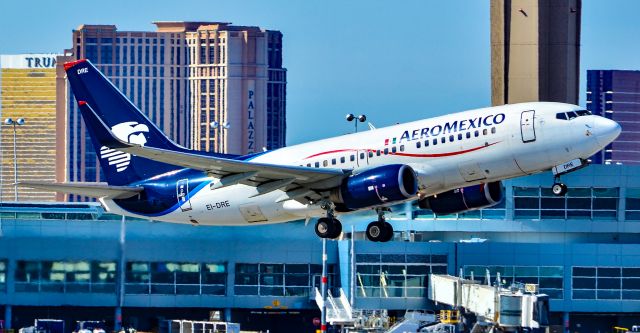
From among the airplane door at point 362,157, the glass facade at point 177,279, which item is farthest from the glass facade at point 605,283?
the airplane door at point 362,157

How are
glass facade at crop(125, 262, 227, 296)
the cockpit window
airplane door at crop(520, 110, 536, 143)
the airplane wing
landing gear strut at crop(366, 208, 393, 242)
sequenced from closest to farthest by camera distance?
airplane door at crop(520, 110, 536, 143), the cockpit window, the airplane wing, landing gear strut at crop(366, 208, 393, 242), glass facade at crop(125, 262, 227, 296)

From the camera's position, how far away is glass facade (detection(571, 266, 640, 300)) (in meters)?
139

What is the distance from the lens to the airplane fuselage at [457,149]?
91375 millimetres

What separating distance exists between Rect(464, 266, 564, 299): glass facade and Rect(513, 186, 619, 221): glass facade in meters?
8.99

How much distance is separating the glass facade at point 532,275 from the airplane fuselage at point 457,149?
128 ft

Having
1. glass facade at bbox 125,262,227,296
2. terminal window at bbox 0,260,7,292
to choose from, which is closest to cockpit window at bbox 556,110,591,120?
glass facade at bbox 125,262,227,296

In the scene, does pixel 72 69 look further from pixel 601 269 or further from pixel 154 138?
pixel 601 269

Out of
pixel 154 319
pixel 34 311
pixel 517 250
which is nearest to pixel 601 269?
pixel 517 250

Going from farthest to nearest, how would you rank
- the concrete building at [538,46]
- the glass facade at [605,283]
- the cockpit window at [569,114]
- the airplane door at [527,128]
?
the concrete building at [538,46] < the glass facade at [605,283] < the cockpit window at [569,114] < the airplane door at [527,128]

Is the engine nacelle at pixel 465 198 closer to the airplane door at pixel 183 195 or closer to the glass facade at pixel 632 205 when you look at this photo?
the airplane door at pixel 183 195

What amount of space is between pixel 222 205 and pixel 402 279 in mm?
36059

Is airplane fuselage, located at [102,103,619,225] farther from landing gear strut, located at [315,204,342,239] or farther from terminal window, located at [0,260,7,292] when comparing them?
terminal window, located at [0,260,7,292]

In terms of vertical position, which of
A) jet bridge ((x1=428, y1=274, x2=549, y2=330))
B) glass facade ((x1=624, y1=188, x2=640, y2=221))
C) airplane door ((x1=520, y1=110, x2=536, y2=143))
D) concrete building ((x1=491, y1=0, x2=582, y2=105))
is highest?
concrete building ((x1=491, y1=0, x2=582, y2=105))

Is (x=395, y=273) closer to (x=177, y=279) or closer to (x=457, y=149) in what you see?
(x=177, y=279)
